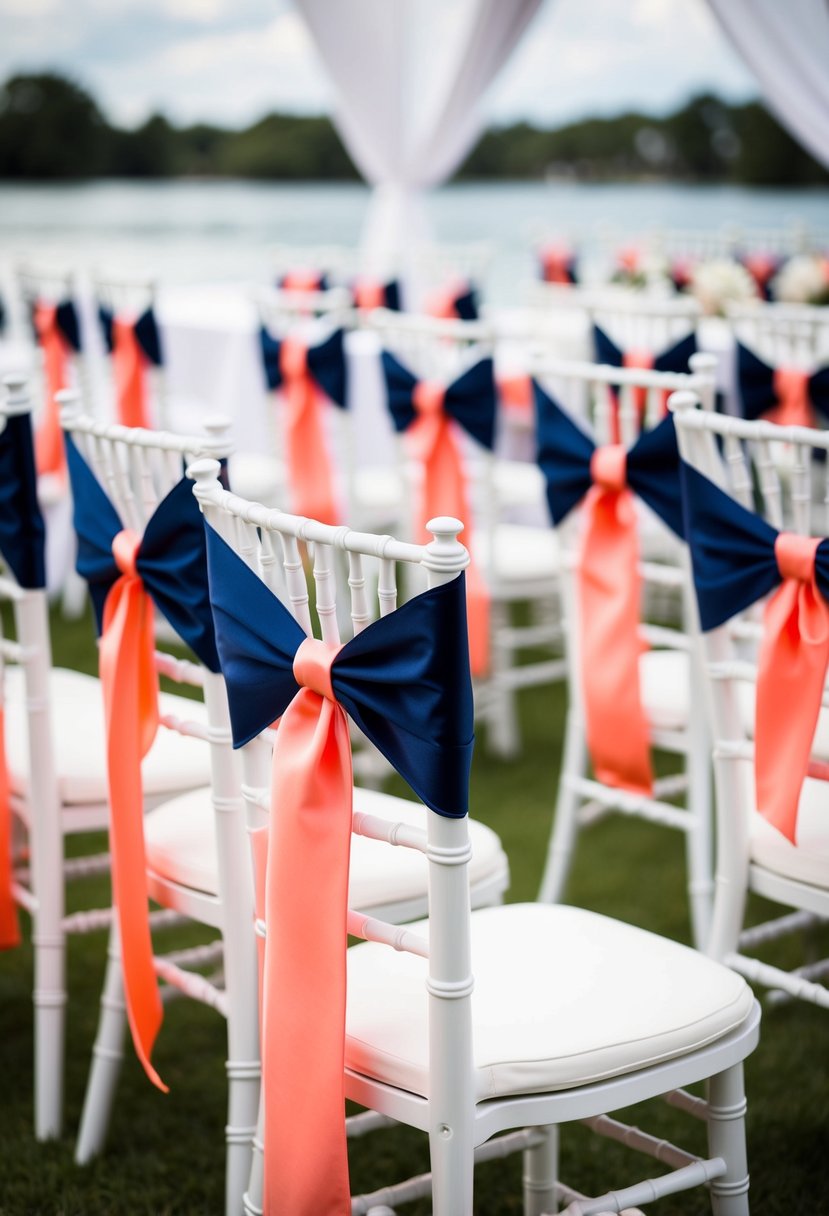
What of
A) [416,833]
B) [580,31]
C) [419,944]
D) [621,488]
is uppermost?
[580,31]

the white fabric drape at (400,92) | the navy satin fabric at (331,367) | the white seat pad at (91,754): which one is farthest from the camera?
the white fabric drape at (400,92)

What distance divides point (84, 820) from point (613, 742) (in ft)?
2.93

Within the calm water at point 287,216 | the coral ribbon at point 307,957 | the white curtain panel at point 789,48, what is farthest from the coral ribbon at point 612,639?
the calm water at point 287,216

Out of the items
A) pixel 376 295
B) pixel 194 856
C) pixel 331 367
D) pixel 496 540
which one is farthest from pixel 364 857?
pixel 376 295

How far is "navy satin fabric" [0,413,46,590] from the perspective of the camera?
2006 mm

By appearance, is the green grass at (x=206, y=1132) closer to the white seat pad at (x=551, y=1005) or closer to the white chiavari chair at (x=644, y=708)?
the white seat pad at (x=551, y=1005)

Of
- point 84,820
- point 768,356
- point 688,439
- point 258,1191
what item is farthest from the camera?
point 768,356

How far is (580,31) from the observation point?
764 cm

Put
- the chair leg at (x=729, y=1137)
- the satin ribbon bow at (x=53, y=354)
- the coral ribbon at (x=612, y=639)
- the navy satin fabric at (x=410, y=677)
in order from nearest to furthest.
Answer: the navy satin fabric at (x=410, y=677) < the chair leg at (x=729, y=1137) < the coral ribbon at (x=612, y=639) < the satin ribbon bow at (x=53, y=354)

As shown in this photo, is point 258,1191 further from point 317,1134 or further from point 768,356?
point 768,356

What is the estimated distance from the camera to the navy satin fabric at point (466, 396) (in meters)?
3.06

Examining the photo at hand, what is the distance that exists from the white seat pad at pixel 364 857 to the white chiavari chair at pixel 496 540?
A: 131 cm

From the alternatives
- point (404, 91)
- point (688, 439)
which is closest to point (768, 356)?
point (688, 439)

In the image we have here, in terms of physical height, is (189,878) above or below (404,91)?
below
